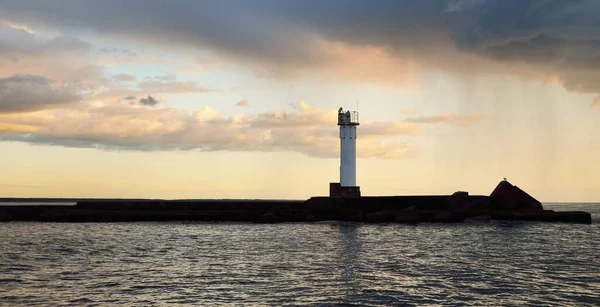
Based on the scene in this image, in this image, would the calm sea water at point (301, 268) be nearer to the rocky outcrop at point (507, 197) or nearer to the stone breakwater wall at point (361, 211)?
the stone breakwater wall at point (361, 211)

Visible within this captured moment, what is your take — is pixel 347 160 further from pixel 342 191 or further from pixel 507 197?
pixel 507 197

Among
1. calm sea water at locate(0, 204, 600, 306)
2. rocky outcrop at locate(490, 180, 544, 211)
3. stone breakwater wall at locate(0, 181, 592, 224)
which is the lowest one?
calm sea water at locate(0, 204, 600, 306)

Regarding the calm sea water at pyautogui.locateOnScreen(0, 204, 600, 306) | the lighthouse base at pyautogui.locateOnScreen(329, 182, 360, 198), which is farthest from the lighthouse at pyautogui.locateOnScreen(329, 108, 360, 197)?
the calm sea water at pyautogui.locateOnScreen(0, 204, 600, 306)

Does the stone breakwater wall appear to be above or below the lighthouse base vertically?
below

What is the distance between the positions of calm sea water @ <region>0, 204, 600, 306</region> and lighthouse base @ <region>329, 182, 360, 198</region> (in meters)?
10.1

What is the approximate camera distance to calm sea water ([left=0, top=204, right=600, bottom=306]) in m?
15.5

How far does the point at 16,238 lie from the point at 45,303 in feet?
71.5

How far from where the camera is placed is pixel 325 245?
90.5 ft

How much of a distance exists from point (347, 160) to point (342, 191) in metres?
2.51

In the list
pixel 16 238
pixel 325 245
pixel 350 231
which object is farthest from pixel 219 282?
pixel 16 238

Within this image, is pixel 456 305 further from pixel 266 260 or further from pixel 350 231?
pixel 350 231

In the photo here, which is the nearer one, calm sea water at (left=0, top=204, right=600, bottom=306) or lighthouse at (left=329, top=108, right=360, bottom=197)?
calm sea water at (left=0, top=204, right=600, bottom=306)

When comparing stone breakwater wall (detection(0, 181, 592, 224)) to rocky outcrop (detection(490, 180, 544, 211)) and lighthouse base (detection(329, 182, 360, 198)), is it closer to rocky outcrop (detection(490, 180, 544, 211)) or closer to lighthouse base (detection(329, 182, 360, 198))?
rocky outcrop (detection(490, 180, 544, 211))

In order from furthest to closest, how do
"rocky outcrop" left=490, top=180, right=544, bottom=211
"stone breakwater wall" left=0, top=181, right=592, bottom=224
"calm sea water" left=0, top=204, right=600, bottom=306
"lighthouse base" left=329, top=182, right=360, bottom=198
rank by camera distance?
"lighthouse base" left=329, top=182, right=360, bottom=198, "rocky outcrop" left=490, top=180, right=544, bottom=211, "stone breakwater wall" left=0, top=181, right=592, bottom=224, "calm sea water" left=0, top=204, right=600, bottom=306
